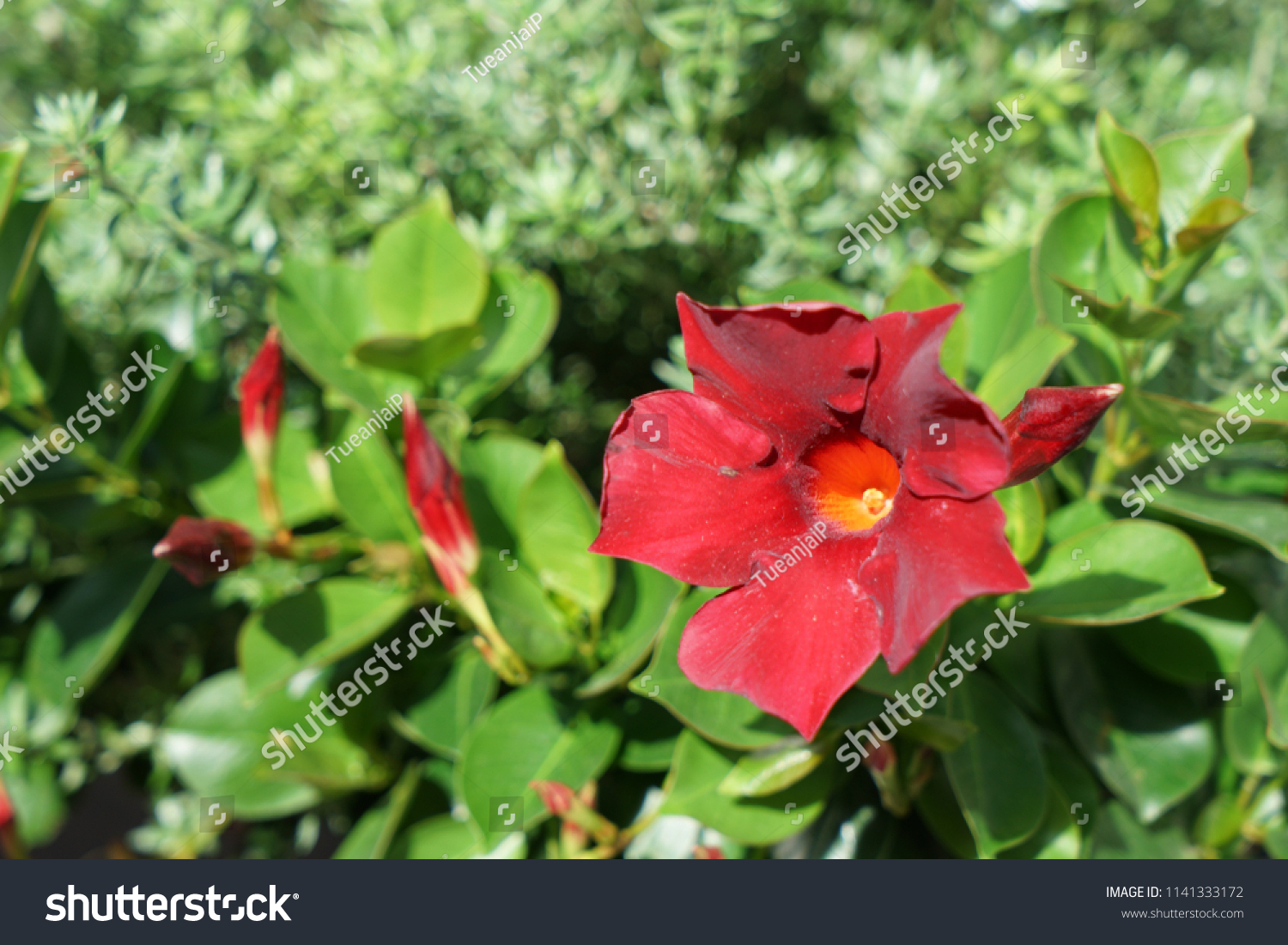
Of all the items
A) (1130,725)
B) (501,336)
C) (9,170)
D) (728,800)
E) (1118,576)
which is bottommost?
(1130,725)

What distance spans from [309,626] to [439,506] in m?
0.23

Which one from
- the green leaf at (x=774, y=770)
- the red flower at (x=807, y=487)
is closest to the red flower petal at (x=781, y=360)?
the red flower at (x=807, y=487)

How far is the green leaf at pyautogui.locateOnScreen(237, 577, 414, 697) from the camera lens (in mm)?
823

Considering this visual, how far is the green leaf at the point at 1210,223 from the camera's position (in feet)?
2.17

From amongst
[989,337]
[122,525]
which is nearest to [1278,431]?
[989,337]

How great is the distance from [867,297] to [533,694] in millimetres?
560

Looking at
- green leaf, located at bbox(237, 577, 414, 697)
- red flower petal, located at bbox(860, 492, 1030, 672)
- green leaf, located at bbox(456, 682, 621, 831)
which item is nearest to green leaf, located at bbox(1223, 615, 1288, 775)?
red flower petal, located at bbox(860, 492, 1030, 672)

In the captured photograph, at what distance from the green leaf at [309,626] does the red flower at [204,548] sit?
74 millimetres

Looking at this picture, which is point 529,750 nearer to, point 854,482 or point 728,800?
point 728,800

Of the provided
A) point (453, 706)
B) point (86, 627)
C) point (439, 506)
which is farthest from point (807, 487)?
point (86, 627)

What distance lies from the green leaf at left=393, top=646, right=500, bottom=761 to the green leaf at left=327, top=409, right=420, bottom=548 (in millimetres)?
139

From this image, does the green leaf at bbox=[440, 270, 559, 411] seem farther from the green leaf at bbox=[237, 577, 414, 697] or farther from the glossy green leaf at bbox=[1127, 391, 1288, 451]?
the glossy green leaf at bbox=[1127, 391, 1288, 451]

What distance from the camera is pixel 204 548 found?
2.51 feet

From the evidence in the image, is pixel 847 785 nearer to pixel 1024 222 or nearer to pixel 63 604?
pixel 1024 222
